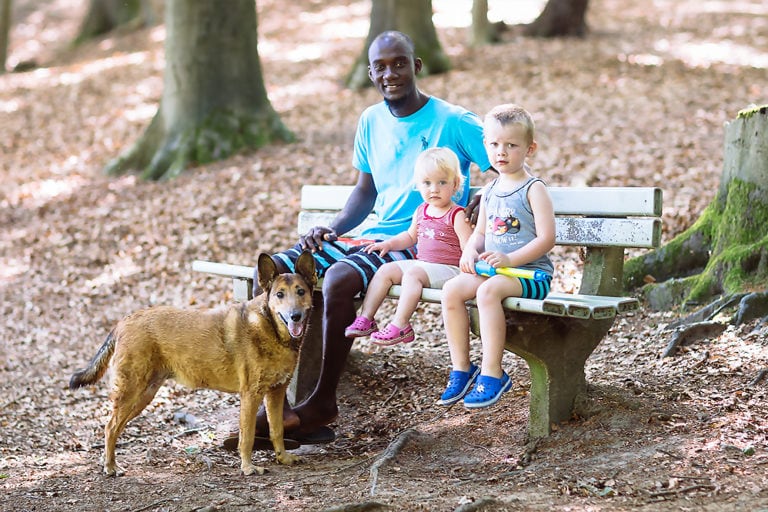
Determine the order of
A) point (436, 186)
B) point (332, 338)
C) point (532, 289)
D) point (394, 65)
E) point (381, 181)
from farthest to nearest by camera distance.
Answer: point (381, 181) < point (394, 65) < point (332, 338) < point (436, 186) < point (532, 289)

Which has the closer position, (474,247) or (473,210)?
(474,247)

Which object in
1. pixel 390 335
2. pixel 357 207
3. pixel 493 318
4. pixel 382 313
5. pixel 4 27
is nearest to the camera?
pixel 493 318

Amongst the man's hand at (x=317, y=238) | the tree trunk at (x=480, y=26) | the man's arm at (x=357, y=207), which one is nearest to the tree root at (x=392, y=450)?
the man's hand at (x=317, y=238)

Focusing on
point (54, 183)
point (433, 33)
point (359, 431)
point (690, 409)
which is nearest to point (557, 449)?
point (690, 409)

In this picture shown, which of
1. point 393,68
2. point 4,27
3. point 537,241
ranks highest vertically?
point 4,27

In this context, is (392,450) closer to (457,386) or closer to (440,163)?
(457,386)

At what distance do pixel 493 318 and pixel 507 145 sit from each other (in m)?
0.94

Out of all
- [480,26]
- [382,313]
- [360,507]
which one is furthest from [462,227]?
[480,26]

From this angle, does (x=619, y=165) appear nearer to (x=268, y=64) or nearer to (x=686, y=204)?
(x=686, y=204)

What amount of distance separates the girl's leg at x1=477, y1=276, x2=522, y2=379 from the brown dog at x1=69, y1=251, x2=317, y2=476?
3.23 feet

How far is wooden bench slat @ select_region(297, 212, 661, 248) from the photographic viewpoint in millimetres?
5020

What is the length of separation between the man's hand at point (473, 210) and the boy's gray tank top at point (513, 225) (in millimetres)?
284

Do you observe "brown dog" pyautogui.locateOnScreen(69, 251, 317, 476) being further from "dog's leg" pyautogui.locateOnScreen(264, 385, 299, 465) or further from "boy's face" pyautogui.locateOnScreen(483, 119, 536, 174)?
"boy's face" pyautogui.locateOnScreen(483, 119, 536, 174)

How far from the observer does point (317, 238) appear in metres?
5.58
